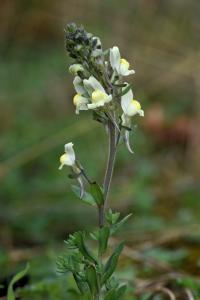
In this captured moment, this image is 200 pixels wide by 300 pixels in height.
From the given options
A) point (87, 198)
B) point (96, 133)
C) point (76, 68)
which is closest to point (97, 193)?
point (87, 198)

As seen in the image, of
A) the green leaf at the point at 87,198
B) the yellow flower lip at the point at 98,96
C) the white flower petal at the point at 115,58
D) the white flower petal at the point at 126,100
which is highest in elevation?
the white flower petal at the point at 115,58

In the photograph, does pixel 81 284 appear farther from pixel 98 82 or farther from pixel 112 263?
pixel 98 82

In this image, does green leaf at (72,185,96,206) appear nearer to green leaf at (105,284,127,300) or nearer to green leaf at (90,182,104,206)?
green leaf at (90,182,104,206)

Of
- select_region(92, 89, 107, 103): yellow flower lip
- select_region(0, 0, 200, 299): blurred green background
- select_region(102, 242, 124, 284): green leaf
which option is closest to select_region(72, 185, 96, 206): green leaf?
select_region(102, 242, 124, 284): green leaf

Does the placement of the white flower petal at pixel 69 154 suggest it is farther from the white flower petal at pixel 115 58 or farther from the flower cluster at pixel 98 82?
the white flower petal at pixel 115 58

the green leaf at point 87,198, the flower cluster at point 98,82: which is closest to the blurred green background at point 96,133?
the green leaf at point 87,198

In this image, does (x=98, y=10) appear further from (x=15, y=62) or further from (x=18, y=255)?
(x=18, y=255)
